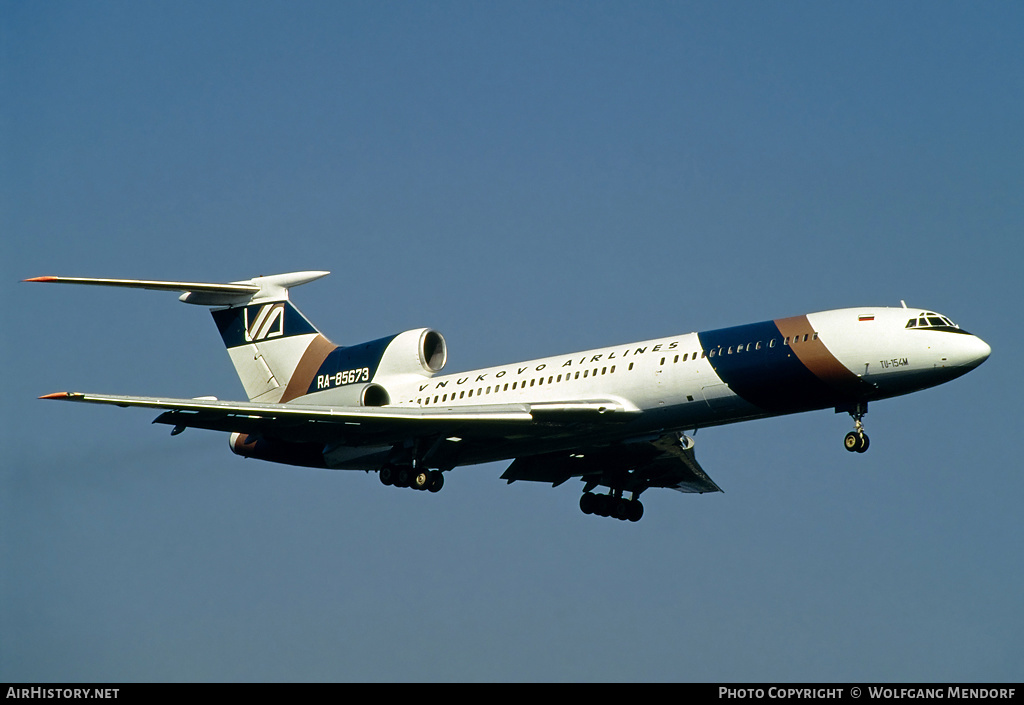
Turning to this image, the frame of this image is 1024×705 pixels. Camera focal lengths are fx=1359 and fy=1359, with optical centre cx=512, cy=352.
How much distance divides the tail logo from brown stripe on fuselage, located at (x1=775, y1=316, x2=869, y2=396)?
15.7 meters

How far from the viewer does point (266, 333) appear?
1528 inches

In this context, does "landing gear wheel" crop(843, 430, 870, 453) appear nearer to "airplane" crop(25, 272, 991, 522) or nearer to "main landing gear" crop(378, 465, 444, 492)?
"airplane" crop(25, 272, 991, 522)

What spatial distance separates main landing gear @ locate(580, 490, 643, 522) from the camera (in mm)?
37094

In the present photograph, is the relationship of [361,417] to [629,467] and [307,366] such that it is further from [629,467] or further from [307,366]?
[629,467]

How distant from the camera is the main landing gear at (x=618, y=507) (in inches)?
1460

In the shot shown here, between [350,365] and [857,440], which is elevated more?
[350,365]

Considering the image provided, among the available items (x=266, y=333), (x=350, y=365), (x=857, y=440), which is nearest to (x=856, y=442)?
(x=857, y=440)

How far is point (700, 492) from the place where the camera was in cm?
3791

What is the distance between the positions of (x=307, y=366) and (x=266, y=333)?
200cm

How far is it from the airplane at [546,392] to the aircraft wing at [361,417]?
0.17 ft
